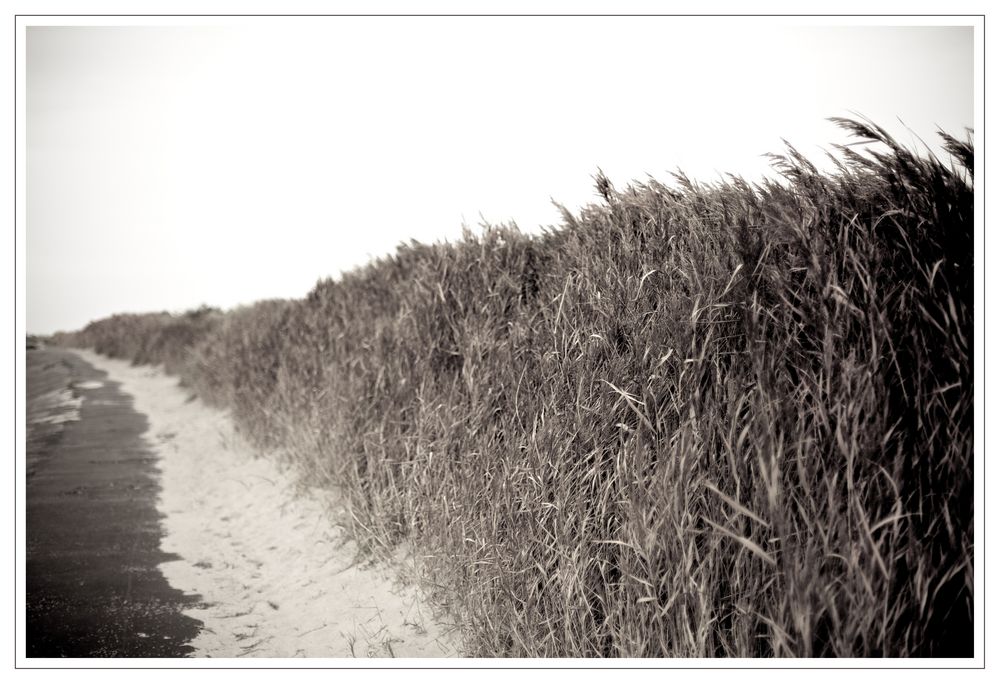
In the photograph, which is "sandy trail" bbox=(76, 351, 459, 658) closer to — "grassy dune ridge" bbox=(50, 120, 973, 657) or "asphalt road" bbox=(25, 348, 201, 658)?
"asphalt road" bbox=(25, 348, 201, 658)

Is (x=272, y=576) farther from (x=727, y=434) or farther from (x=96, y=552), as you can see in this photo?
(x=727, y=434)

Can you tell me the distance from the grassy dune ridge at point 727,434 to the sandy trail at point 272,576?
1.25 feet

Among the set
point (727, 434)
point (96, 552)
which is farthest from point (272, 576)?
point (727, 434)

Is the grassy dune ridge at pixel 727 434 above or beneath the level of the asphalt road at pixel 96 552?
A: above

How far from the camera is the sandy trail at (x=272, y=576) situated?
11.6 ft

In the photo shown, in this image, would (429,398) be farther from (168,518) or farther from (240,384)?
(240,384)

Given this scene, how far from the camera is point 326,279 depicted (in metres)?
8.35

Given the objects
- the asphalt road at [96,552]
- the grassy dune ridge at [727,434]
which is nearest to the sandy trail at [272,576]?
the asphalt road at [96,552]

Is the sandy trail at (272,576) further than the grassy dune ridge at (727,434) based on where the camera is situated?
Yes

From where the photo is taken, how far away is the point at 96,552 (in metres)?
4.96

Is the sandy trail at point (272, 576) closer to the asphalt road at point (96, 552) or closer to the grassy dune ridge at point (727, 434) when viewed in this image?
the asphalt road at point (96, 552)

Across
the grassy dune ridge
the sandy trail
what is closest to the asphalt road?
the sandy trail

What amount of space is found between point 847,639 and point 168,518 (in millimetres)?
6456
